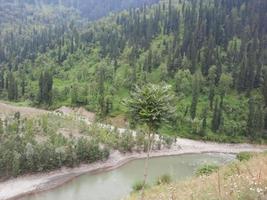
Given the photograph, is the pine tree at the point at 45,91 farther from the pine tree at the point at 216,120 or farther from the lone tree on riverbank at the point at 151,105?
the lone tree on riverbank at the point at 151,105

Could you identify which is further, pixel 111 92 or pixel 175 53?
pixel 175 53

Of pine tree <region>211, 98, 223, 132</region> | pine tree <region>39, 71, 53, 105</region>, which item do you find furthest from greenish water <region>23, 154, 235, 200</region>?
pine tree <region>39, 71, 53, 105</region>

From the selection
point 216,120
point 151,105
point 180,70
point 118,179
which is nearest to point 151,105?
point 151,105

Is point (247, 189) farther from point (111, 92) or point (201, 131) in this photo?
point (111, 92)

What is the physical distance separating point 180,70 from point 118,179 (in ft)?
234

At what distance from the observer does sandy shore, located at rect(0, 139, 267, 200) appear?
67938 millimetres

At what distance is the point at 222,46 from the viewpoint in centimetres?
16750

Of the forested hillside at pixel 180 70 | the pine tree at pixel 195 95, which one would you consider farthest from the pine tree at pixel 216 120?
the pine tree at pixel 195 95

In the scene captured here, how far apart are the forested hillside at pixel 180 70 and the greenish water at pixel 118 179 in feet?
67.2

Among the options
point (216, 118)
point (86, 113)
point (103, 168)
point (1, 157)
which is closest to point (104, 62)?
point (86, 113)

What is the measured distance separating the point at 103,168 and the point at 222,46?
98132 millimetres

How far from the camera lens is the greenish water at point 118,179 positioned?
68.9 metres

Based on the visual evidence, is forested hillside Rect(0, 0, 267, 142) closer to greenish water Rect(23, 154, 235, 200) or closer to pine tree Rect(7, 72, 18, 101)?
pine tree Rect(7, 72, 18, 101)

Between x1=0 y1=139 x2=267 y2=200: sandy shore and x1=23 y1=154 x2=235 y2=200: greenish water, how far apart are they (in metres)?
1.31
